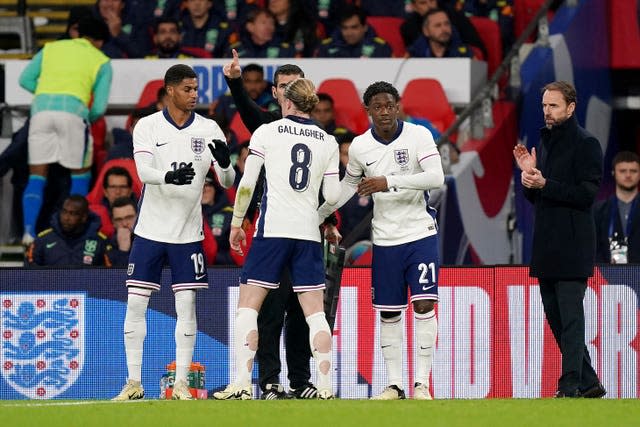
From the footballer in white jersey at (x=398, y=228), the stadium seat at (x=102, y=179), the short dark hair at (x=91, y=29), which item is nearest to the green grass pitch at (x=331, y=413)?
the footballer in white jersey at (x=398, y=228)

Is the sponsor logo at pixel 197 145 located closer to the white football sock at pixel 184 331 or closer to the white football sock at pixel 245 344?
the white football sock at pixel 184 331

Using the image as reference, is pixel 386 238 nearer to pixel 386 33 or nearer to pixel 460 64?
pixel 460 64

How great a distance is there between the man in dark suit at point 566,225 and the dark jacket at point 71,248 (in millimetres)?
4596

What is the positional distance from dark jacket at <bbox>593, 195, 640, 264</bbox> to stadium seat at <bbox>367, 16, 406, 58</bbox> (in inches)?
201

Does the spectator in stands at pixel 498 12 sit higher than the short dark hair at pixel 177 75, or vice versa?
the spectator in stands at pixel 498 12

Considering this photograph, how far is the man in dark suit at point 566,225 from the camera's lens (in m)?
10.7

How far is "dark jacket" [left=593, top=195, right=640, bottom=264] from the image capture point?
13555mm

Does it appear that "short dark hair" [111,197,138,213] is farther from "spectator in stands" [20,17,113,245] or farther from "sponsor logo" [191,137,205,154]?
"sponsor logo" [191,137,205,154]

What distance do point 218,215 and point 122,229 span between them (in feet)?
3.18

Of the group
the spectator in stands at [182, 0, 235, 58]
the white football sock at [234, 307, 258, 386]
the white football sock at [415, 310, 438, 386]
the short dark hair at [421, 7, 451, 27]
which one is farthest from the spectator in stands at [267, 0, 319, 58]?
the white football sock at [234, 307, 258, 386]

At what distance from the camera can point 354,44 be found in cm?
1795

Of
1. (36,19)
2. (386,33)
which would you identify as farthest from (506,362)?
(36,19)

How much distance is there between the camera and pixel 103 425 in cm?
866

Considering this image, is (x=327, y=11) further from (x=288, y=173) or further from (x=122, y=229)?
(x=288, y=173)
